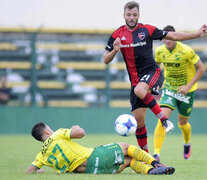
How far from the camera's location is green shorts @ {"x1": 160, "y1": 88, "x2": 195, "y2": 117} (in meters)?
9.73

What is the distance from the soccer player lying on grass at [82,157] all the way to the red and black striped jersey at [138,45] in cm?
174

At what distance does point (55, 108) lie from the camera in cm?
1839

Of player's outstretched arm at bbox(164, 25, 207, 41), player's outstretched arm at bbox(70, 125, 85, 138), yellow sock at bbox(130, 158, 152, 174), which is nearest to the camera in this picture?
player's outstretched arm at bbox(70, 125, 85, 138)

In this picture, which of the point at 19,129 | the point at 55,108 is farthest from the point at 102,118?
the point at 19,129

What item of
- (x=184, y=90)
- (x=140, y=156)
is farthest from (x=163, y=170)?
(x=184, y=90)

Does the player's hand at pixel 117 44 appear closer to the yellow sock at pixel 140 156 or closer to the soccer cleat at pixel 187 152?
the yellow sock at pixel 140 156

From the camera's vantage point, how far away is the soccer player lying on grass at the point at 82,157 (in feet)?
21.4

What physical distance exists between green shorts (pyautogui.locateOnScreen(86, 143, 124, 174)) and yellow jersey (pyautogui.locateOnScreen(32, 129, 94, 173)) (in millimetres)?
97

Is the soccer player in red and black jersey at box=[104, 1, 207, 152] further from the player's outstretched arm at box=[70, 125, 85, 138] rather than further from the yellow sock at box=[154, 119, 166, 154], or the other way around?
the player's outstretched arm at box=[70, 125, 85, 138]

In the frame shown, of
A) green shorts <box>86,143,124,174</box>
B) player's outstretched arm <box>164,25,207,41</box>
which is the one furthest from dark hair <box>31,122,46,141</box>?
player's outstretched arm <box>164,25,207,41</box>

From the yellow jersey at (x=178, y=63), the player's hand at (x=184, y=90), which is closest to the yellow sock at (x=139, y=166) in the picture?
the player's hand at (x=184, y=90)

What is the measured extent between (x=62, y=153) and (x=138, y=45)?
93.5 inches

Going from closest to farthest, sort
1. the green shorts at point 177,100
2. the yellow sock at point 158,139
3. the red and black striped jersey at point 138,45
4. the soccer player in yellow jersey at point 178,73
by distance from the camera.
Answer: the red and black striped jersey at point 138,45 → the yellow sock at point 158,139 → the soccer player in yellow jersey at point 178,73 → the green shorts at point 177,100

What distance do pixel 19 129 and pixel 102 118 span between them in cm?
310
